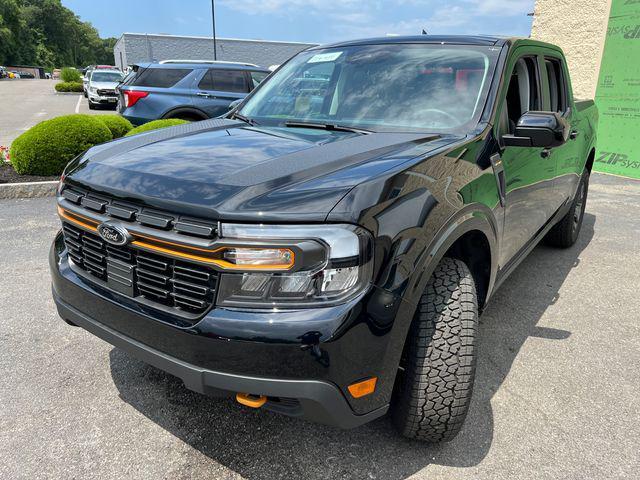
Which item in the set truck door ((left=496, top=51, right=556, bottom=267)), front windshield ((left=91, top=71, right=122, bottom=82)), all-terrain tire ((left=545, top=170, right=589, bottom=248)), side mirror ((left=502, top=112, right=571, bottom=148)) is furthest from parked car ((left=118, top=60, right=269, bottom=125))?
front windshield ((left=91, top=71, right=122, bottom=82))

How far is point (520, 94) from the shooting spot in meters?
3.29

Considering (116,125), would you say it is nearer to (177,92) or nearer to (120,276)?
(177,92)

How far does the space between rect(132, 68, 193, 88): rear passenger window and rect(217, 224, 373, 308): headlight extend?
336 inches

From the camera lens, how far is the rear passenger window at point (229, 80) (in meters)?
9.81

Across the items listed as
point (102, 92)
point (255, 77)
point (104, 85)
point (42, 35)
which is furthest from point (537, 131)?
point (42, 35)

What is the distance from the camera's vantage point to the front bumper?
5.43ft

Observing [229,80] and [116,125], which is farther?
[229,80]

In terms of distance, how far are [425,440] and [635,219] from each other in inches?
234

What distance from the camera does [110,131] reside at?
8.02 m

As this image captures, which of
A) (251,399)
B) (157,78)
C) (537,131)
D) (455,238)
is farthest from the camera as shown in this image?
(157,78)

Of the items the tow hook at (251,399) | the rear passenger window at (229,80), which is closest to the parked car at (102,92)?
the rear passenger window at (229,80)

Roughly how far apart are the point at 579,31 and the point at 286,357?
11.3 metres

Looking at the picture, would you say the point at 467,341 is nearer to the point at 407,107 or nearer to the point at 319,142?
the point at 319,142

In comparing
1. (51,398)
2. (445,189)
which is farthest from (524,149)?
(51,398)
